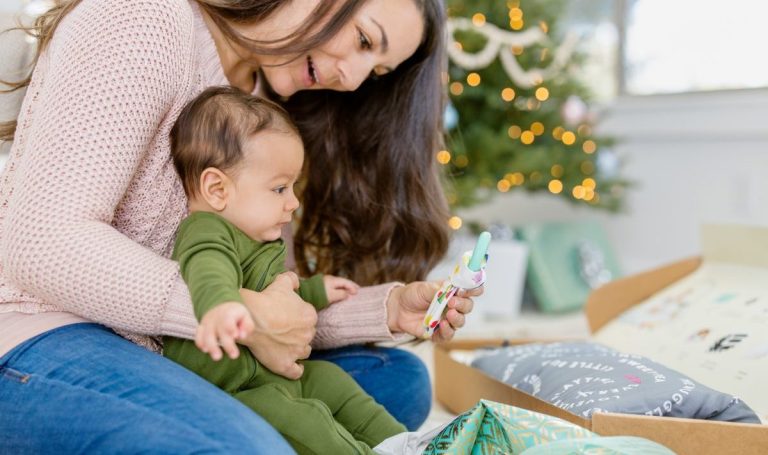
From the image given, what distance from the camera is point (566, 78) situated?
2885 mm

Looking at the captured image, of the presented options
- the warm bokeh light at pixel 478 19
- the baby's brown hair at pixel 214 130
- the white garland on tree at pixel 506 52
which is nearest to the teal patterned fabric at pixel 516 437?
the baby's brown hair at pixel 214 130

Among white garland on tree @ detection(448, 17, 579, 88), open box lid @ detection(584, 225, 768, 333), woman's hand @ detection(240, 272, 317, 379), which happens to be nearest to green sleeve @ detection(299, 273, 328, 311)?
woman's hand @ detection(240, 272, 317, 379)

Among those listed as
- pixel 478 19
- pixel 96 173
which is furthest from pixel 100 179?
pixel 478 19

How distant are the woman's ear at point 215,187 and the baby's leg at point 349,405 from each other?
0.30m

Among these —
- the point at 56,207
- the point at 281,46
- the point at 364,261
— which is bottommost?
the point at 364,261

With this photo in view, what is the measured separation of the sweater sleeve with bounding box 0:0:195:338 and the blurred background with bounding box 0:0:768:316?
4.96ft

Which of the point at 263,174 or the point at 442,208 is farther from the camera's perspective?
the point at 442,208

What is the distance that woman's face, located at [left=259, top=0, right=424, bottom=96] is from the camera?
1320 millimetres

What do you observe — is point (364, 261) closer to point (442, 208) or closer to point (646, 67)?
point (442, 208)

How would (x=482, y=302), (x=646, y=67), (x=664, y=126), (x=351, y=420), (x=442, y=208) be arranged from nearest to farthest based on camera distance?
(x=351, y=420), (x=442, y=208), (x=482, y=302), (x=664, y=126), (x=646, y=67)

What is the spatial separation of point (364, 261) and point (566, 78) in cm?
153

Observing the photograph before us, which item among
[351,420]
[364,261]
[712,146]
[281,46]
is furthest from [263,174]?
[712,146]

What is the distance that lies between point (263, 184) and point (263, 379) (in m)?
0.27

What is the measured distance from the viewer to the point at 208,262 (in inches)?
39.4
